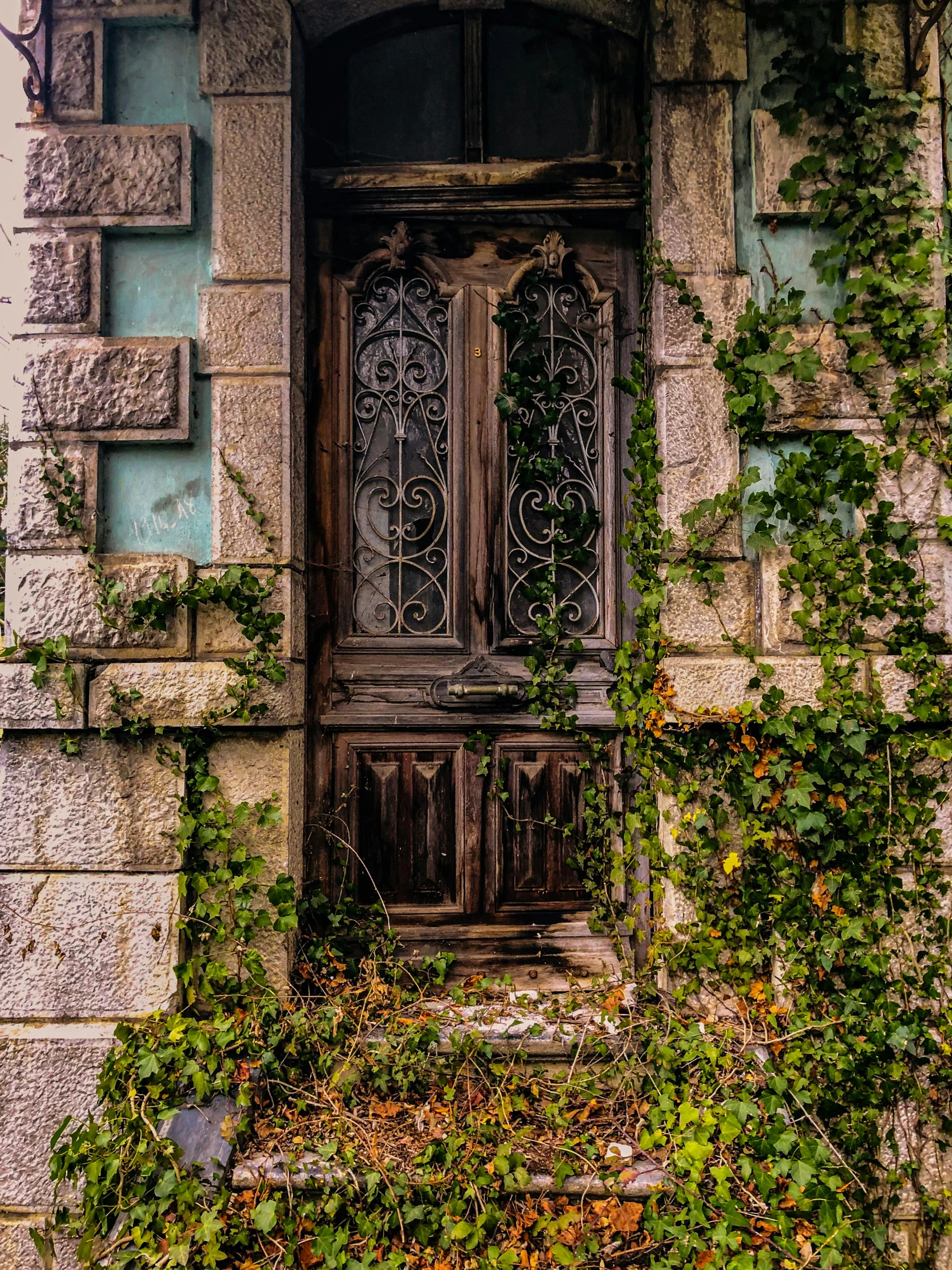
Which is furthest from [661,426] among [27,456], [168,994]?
[168,994]

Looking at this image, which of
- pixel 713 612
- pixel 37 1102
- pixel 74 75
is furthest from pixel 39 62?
pixel 37 1102

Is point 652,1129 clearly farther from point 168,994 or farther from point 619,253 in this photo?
point 619,253

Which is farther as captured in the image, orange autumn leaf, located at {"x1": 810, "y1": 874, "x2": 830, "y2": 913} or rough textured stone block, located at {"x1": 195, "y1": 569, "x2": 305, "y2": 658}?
rough textured stone block, located at {"x1": 195, "y1": 569, "x2": 305, "y2": 658}

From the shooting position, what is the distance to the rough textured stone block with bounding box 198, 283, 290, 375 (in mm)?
2936

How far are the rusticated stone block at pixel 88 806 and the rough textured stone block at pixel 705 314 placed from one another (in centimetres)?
244

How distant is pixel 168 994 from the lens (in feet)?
9.08

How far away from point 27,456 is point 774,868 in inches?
123

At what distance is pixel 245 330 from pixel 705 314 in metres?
1.74

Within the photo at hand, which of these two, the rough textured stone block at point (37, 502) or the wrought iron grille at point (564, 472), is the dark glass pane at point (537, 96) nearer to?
the wrought iron grille at point (564, 472)

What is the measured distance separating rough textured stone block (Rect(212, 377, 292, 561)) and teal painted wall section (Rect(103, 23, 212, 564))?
81 millimetres

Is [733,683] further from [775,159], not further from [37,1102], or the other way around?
[37,1102]

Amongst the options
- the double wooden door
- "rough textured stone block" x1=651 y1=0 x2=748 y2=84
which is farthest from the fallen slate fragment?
"rough textured stone block" x1=651 y1=0 x2=748 y2=84

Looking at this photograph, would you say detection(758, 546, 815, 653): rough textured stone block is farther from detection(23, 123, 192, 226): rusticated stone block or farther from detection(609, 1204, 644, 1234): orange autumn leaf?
detection(23, 123, 192, 226): rusticated stone block

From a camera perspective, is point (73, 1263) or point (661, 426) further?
point (661, 426)
